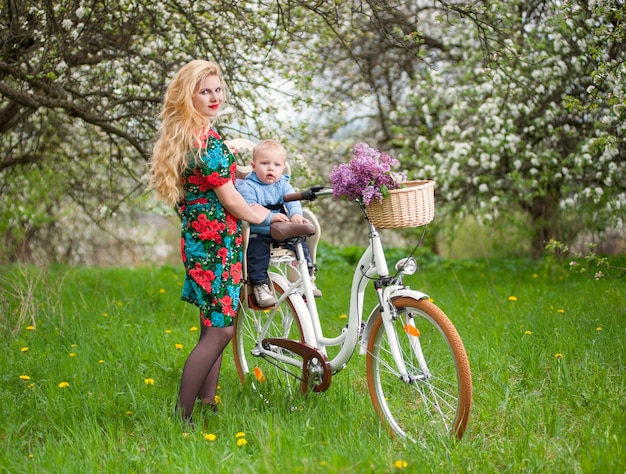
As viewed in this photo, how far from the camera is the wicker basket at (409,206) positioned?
2.91 m

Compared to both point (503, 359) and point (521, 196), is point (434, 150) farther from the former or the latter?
point (503, 359)

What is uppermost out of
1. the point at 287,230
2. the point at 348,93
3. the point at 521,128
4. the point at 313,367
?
the point at 348,93

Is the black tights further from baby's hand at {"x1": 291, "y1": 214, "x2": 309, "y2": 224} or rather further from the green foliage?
the green foliage

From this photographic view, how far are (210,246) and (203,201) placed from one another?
215 mm

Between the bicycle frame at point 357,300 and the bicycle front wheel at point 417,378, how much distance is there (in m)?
0.04

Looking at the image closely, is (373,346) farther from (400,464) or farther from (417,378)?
(400,464)

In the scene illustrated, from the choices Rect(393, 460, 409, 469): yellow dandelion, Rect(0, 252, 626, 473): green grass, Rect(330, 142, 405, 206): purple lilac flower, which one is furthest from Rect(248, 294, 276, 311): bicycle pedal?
Rect(393, 460, 409, 469): yellow dandelion

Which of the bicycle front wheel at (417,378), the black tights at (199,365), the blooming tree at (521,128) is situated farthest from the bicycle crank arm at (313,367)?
the blooming tree at (521,128)

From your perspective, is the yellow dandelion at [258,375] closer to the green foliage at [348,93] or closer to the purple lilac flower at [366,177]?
the purple lilac flower at [366,177]

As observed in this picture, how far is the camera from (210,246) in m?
3.33

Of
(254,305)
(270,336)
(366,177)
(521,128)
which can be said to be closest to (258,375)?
(270,336)

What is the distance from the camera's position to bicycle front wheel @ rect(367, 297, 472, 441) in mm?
2828

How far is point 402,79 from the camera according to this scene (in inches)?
378

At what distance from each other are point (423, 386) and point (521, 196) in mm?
5102
